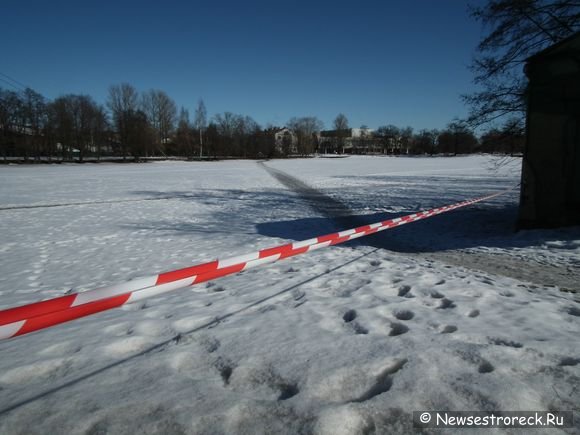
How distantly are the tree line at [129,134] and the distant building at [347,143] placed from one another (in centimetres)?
2343

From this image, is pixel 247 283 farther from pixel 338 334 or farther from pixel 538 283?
pixel 538 283

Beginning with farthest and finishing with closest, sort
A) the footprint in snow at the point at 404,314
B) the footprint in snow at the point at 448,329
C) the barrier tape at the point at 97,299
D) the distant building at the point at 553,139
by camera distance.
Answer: the distant building at the point at 553,139, the footprint in snow at the point at 404,314, the footprint in snow at the point at 448,329, the barrier tape at the point at 97,299

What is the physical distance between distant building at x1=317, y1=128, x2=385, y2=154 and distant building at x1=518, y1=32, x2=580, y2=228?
135 meters

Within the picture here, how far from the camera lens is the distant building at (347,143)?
14088 cm

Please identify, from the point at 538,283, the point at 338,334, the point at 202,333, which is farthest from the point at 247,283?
the point at 538,283

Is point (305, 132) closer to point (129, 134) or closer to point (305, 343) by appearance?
point (129, 134)

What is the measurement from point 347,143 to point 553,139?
142 metres

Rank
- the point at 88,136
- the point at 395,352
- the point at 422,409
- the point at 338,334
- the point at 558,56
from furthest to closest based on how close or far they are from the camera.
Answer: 1. the point at 88,136
2. the point at 558,56
3. the point at 338,334
4. the point at 395,352
5. the point at 422,409

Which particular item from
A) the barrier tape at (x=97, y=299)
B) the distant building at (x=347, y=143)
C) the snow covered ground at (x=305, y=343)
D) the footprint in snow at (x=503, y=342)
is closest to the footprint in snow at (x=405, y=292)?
the snow covered ground at (x=305, y=343)

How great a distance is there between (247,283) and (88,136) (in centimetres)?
7753

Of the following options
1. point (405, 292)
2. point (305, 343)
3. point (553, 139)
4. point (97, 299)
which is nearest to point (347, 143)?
point (553, 139)

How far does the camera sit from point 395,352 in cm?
283

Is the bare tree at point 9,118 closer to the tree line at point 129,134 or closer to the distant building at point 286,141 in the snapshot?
the tree line at point 129,134

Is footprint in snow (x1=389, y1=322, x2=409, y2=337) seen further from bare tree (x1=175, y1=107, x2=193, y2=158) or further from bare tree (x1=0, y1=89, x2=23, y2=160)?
bare tree (x1=175, y1=107, x2=193, y2=158)
